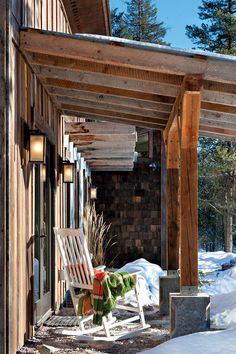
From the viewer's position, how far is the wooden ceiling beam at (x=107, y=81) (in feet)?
16.5

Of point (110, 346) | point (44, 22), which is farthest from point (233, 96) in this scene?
point (110, 346)

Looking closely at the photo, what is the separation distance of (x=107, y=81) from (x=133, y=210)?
7897 mm

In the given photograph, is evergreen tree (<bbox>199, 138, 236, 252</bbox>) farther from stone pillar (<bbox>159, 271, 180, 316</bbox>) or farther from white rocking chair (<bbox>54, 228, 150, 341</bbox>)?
white rocking chair (<bbox>54, 228, 150, 341</bbox>)

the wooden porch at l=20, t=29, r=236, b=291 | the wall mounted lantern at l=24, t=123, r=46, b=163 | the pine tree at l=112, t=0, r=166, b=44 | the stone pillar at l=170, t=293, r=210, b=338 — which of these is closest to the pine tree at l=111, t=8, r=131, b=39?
the pine tree at l=112, t=0, r=166, b=44

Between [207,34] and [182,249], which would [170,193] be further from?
[207,34]

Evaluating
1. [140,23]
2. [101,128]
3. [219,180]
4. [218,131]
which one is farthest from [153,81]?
[140,23]

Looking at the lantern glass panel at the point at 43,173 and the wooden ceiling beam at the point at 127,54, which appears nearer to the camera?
the wooden ceiling beam at the point at 127,54

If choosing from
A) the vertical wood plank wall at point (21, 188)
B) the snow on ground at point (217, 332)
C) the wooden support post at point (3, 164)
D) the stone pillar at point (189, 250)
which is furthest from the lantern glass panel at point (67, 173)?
the wooden support post at point (3, 164)

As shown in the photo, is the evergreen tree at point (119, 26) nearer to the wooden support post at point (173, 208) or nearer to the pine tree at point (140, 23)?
the pine tree at point (140, 23)

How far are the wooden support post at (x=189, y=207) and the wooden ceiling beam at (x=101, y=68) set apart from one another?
0.41 m

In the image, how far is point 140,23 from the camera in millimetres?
20672

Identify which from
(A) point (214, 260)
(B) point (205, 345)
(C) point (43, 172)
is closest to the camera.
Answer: (B) point (205, 345)

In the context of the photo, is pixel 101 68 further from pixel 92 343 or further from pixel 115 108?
pixel 92 343

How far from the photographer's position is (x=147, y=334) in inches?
203
